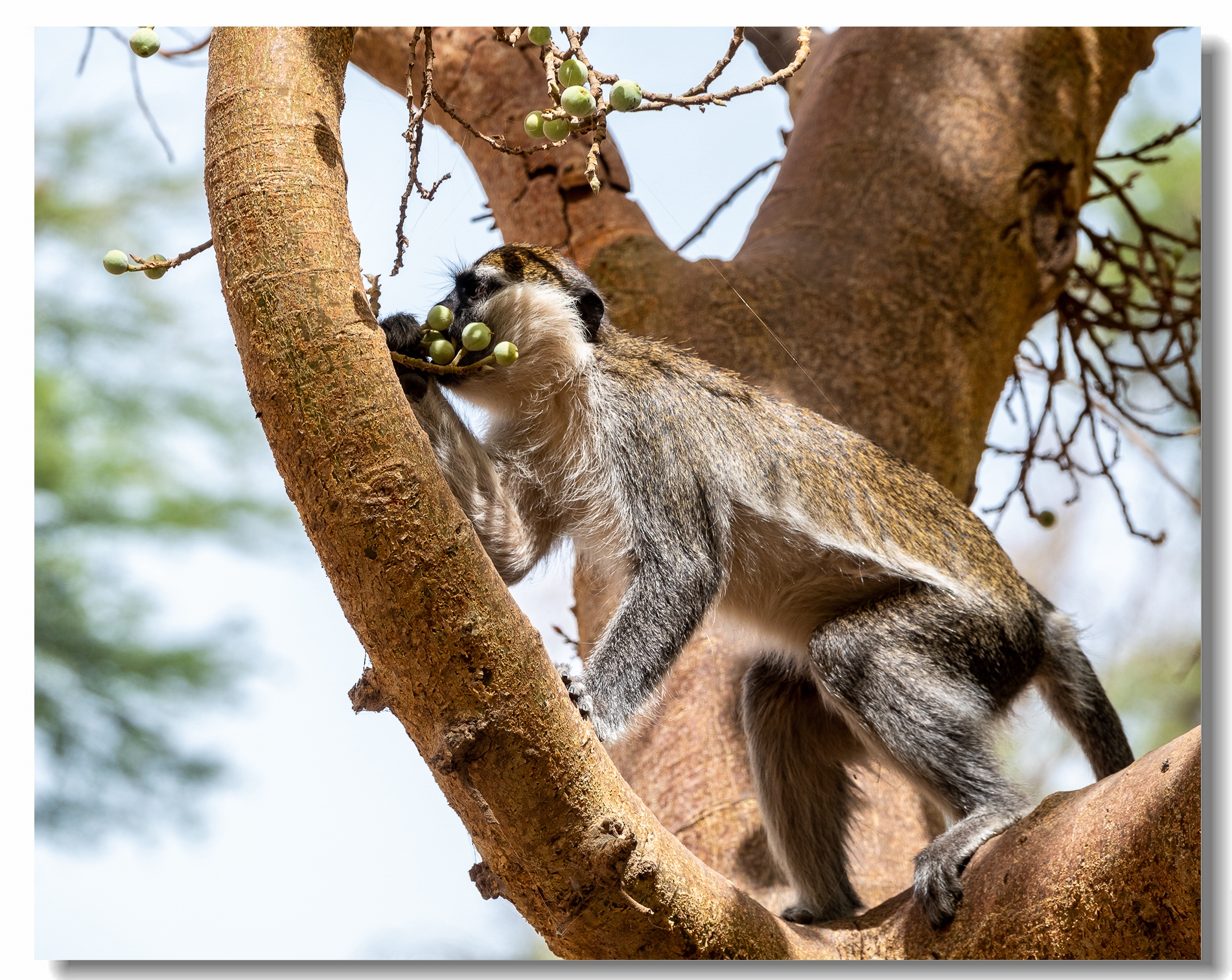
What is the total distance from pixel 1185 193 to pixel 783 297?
1348 mm

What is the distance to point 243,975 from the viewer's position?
1992 mm

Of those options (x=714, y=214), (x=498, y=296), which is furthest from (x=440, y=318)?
(x=714, y=214)

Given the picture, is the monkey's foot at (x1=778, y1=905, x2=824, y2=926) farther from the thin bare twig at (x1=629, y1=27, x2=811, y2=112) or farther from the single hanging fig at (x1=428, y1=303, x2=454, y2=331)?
the thin bare twig at (x1=629, y1=27, x2=811, y2=112)

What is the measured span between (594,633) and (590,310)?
828 millimetres

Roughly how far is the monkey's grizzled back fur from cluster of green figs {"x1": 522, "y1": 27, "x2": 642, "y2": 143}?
609 millimetres

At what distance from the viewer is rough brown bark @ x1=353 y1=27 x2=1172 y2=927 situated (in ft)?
9.77

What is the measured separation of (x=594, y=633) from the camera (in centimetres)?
280

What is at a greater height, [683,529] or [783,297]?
[783,297]

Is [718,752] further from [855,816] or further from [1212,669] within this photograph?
[1212,669]

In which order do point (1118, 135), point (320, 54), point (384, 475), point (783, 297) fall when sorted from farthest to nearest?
point (1118, 135) < point (783, 297) < point (320, 54) < point (384, 475)

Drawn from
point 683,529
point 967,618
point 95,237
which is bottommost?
point 967,618

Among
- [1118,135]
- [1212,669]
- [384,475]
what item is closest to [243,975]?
[384,475]

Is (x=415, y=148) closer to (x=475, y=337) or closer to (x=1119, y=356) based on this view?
(x=475, y=337)

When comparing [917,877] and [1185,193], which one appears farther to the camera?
[1185,193]
